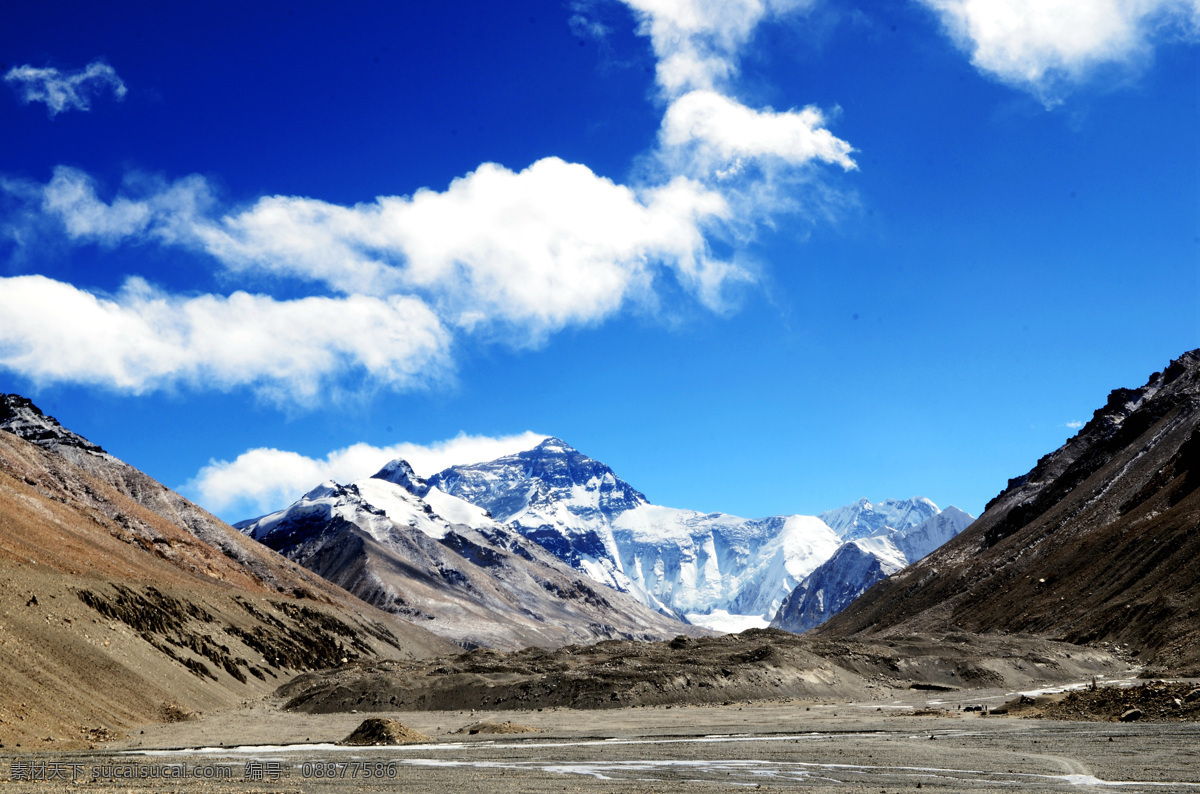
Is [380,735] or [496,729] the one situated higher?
[380,735]

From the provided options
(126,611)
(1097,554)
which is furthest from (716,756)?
(1097,554)

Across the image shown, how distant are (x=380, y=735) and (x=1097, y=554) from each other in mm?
87478

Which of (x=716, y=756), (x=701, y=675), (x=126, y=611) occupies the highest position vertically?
(x=126, y=611)

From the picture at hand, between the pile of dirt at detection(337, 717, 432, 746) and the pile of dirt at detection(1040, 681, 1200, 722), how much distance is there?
104 feet

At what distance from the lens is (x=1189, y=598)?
80.0m

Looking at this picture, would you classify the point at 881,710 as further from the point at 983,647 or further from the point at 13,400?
the point at 13,400

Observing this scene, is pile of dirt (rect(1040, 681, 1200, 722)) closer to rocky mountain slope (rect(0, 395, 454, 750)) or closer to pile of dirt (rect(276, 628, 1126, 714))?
pile of dirt (rect(276, 628, 1126, 714))

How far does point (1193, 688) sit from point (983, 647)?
43.0 metres

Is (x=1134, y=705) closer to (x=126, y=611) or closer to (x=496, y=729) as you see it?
(x=496, y=729)

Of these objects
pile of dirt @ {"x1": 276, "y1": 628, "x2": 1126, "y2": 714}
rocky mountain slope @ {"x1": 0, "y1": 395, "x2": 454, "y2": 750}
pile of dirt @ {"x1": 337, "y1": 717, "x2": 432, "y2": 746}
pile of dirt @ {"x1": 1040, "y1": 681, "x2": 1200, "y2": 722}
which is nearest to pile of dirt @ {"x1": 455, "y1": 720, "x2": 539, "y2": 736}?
pile of dirt @ {"x1": 337, "y1": 717, "x2": 432, "y2": 746}

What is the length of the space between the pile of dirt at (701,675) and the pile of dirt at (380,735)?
20457 millimetres

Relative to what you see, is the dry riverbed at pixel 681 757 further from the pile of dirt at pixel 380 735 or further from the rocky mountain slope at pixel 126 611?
the rocky mountain slope at pixel 126 611

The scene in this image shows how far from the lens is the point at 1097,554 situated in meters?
101

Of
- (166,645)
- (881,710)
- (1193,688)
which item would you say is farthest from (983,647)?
(166,645)
